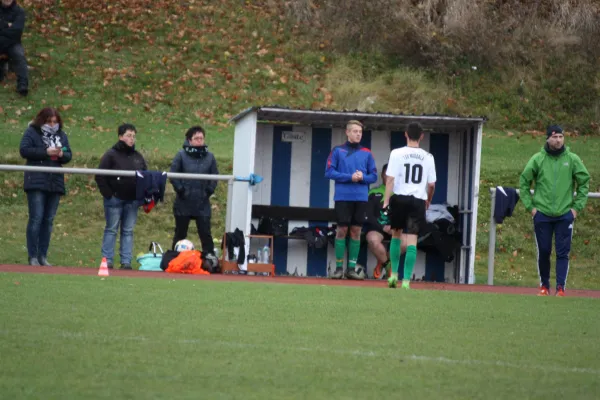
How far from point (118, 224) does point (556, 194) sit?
569cm

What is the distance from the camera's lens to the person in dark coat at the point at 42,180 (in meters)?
14.3

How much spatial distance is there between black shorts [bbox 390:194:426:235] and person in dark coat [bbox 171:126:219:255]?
3508 millimetres

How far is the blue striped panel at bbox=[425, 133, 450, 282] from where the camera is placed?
55.3ft

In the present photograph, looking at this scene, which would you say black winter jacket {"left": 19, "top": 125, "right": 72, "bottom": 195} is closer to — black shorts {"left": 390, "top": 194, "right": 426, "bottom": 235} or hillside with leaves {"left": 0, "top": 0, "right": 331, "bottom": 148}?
black shorts {"left": 390, "top": 194, "right": 426, "bottom": 235}

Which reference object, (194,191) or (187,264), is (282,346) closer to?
(187,264)

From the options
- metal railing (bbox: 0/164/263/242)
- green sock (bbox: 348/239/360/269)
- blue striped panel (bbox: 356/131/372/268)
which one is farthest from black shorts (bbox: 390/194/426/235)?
blue striped panel (bbox: 356/131/372/268)

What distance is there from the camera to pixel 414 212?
12.4 m

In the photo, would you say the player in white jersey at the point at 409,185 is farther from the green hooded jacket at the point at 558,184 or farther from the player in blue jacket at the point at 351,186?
the player in blue jacket at the point at 351,186

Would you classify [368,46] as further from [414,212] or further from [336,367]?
[336,367]

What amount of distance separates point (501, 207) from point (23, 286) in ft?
22.9

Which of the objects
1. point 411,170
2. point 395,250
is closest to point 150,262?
point 395,250

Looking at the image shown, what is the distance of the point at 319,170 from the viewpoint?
16875 mm

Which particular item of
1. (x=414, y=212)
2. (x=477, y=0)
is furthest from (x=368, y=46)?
(x=414, y=212)

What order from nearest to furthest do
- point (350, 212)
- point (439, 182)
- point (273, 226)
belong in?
point (350, 212)
point (273, 226)
point (439, 182)
